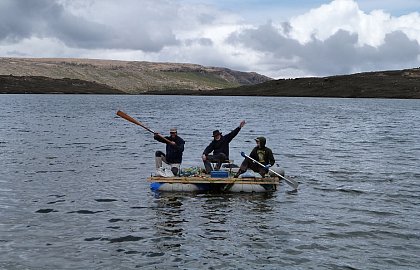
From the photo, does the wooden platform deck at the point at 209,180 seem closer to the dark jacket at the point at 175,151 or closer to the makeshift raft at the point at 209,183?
the makeshift raft at the point at 209,183

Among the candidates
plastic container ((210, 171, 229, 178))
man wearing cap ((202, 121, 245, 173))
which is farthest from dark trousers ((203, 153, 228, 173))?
plastic container ((210, 171, 229, 178))

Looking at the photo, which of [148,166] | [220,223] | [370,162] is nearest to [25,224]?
[220,223]

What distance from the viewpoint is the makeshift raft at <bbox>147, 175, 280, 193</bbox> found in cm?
2369

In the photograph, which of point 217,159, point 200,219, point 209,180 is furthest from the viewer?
point 217,159

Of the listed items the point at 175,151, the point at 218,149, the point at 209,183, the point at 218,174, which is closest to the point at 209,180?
the point at 209,183

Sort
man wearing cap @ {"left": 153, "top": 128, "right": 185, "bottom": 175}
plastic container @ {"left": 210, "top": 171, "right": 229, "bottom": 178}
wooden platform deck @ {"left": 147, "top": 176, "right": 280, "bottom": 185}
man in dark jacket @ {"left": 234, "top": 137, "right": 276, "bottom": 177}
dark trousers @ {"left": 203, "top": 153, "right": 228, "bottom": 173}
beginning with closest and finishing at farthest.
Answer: wooden platform deck @ {"left": 147, "top": 176, "right": 280, "bottom": 185} → plastic container @ {"left": 210, "top": 171, "right": 229, "bottom": 178} → man in dark jacket @ {"left": 234, "top": 137, "right": 276, "bottom": 177} → man wearing cap @ {"left": 153, "top": 128, "right": 185, "bottom": 175} → dark trousers @ {"left": 203, "top": 153, "right": 228, "bottom": 173}

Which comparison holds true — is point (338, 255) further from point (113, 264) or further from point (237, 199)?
point (237, 199)

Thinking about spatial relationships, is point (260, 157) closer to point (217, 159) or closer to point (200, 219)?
point (217, 159)

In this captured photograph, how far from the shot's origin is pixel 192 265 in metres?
14.5

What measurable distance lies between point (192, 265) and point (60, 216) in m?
7.05

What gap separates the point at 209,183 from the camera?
2381cm

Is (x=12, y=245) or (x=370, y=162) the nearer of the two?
(x=12, y=245)

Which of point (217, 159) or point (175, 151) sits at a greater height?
point (175, 151)

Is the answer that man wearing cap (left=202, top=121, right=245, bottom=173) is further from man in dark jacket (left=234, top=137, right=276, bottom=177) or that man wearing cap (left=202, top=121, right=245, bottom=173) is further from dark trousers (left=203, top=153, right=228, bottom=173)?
man in dark jacket (left=234, top=137, right=276, bottom=177)
